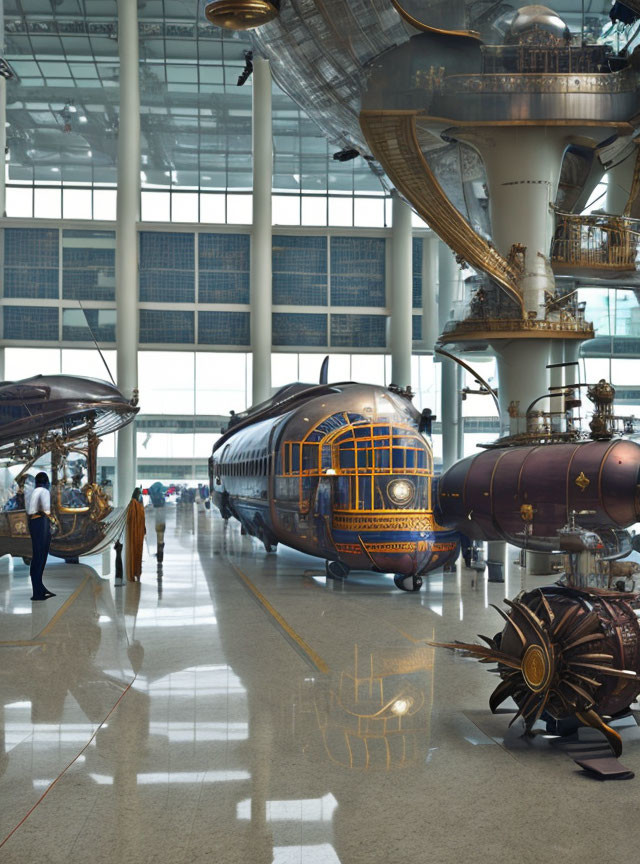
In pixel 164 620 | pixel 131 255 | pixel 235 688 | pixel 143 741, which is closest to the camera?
pixel 143 741

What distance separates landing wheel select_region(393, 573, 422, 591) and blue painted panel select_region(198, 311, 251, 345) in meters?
20.3

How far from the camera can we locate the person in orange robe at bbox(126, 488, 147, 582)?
1670 cm

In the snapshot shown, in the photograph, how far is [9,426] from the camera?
16750 mm

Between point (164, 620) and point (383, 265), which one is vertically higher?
point (383, 265)

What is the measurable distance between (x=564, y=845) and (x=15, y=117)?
40710 millimetres

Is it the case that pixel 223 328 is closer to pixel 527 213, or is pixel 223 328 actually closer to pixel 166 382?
pixel 166 382

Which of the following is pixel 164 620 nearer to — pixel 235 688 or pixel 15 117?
pixel 235 688

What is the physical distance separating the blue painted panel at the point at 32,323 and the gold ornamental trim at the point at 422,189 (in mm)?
19513

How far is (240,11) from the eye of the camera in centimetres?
1590

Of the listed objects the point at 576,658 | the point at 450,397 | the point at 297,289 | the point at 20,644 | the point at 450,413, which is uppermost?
the point at 297,289

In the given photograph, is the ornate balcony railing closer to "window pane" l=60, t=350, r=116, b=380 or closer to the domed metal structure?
the domed metal structure

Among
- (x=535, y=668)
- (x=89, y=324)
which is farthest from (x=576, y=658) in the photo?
(x=89, y=324)

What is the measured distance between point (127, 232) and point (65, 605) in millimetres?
22026

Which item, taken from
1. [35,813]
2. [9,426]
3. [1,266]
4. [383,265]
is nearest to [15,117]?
[1,266]
